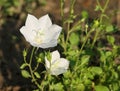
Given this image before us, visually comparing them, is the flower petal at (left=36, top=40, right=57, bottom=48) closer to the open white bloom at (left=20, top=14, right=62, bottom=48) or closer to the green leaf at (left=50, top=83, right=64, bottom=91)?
the open white bloom at (left=20, top=14, right=62, bottom=48)

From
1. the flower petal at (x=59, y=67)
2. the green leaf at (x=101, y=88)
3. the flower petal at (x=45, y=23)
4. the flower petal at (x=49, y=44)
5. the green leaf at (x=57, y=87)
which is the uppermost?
the flower petal at (x=45, y=23)

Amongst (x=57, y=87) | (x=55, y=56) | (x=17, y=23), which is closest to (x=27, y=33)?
(x=55, y=56)

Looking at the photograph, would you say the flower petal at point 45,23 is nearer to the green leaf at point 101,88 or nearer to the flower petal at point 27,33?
the flower petal at point 27,33

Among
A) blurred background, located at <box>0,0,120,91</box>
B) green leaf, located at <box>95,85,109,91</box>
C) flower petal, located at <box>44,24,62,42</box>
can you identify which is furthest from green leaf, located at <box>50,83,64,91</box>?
blurred background, located at <box>0,0,120,91</box>

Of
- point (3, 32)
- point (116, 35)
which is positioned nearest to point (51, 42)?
point (116, 35)

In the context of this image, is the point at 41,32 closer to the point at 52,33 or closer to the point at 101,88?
the point at 52,33

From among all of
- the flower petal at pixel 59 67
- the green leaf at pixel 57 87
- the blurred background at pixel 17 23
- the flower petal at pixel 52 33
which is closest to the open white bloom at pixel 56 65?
the flower petal at pixel 59 67

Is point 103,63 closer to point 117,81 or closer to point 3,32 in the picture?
point 117,81
